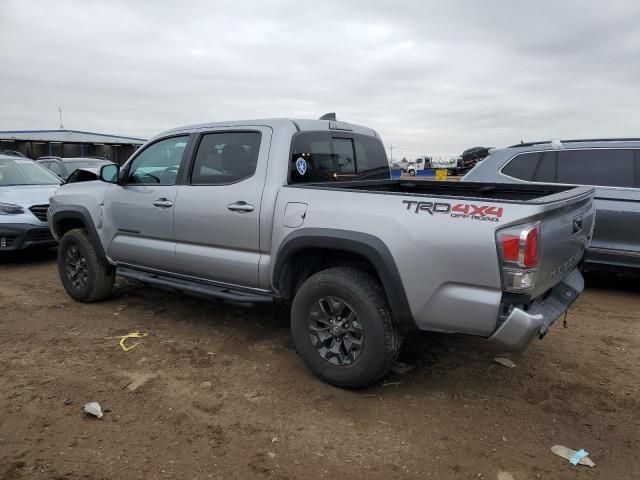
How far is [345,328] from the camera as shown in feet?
11.5

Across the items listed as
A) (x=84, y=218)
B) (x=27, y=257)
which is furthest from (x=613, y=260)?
(x=27, y=257)

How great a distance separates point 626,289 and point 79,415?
612 cm

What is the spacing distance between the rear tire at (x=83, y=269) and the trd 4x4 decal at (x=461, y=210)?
3721 mm

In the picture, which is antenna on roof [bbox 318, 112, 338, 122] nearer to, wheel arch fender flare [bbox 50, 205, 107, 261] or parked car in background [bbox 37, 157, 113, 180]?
wheel arch fender flare [bbox 50, 205, 107, 261]

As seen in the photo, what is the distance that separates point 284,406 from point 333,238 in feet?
3.78

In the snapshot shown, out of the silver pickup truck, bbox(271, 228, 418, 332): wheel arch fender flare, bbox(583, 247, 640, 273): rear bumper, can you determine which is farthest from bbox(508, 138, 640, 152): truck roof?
bbox(271, 228, 418, 332): wheel arch fender flare

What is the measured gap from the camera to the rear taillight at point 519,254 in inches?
109

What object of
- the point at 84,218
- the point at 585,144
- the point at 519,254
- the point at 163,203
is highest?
the point at 585,144

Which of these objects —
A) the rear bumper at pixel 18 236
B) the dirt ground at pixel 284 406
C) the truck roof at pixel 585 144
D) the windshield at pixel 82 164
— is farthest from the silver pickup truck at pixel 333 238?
the windshield at pixel 82 164

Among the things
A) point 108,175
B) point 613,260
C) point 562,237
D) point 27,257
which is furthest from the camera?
point 27,257

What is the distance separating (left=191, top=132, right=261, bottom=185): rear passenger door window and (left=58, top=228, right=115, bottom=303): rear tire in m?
1.75

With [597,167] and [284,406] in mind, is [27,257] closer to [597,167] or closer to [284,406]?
[284,406]

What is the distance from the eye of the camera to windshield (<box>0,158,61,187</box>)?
28.4 feet

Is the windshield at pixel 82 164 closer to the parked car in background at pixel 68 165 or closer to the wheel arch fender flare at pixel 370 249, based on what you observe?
the parked car in background at pixel 68 165
